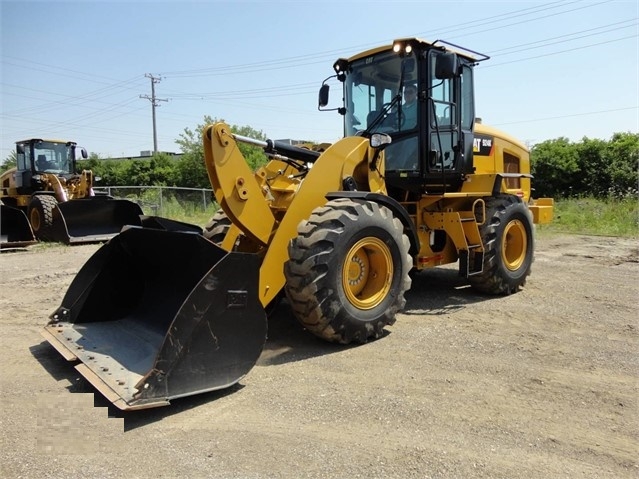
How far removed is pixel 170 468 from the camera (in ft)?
8.60

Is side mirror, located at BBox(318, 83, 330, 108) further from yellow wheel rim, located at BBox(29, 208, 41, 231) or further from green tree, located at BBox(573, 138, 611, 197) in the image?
green tree, located at BBox(573, 138, 611, 197)

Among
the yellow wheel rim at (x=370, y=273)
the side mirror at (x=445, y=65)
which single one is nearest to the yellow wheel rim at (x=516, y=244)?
the side mirror at (x=445, y=65)

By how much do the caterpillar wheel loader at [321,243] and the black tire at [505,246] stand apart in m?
0.02

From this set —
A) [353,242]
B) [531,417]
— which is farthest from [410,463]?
[353,242]

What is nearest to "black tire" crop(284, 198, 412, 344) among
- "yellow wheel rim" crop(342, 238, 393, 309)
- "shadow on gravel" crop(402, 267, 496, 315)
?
"yellow wheel rim" crop(342, 238, 393, 309)

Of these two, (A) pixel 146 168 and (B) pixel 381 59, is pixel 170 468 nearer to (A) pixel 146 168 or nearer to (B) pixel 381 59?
(B) pixel 381 59

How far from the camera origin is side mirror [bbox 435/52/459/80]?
529 centimetres

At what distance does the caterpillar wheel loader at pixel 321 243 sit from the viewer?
11.3 ft

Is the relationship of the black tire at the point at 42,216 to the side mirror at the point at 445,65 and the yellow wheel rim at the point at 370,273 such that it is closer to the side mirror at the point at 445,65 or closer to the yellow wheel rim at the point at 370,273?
the yellow wheel rim at the point at 370,273

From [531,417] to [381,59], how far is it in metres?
4.21

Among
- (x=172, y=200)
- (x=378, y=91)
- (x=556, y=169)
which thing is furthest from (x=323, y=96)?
(x=556, y=169)

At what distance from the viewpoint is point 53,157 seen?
1504 cm

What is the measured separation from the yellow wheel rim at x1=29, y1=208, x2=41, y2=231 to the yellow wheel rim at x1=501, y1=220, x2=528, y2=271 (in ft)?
35.7

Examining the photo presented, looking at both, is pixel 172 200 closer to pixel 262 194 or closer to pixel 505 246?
pixel 505 246
